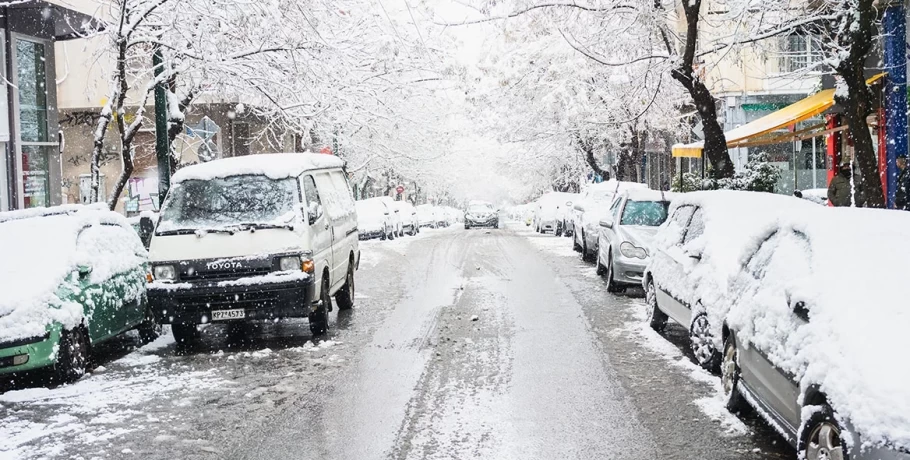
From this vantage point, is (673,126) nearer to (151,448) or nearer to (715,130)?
(715,130)

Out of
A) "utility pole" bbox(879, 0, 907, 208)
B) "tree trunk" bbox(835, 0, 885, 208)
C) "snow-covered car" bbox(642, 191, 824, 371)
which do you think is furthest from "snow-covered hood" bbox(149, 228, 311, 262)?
"utility pole" bbox(879, 0, 907, 208)

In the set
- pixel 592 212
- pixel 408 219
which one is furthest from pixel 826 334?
pixel 408 219

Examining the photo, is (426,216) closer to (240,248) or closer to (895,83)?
(895,83)

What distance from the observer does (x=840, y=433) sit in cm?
453

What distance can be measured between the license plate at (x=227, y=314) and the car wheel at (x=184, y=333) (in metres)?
0.60

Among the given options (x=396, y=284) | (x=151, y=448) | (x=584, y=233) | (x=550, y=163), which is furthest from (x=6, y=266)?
(x=550, y=163)

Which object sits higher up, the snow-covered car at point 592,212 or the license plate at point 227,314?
the snow-covered car at point 592,212

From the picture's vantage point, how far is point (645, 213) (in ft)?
51.7

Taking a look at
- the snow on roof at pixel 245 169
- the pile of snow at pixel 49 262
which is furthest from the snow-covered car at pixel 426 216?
the pile of snow at pixel 49 262

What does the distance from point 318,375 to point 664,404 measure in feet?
10.7

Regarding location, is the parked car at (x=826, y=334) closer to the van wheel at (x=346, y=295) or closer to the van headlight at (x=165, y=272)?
the van headlight at (x=165, y=272)

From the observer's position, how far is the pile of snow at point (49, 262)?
335 inches

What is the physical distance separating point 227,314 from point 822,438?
6.99m

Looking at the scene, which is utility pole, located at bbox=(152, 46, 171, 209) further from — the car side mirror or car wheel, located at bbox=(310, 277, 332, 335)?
the car side mirror
